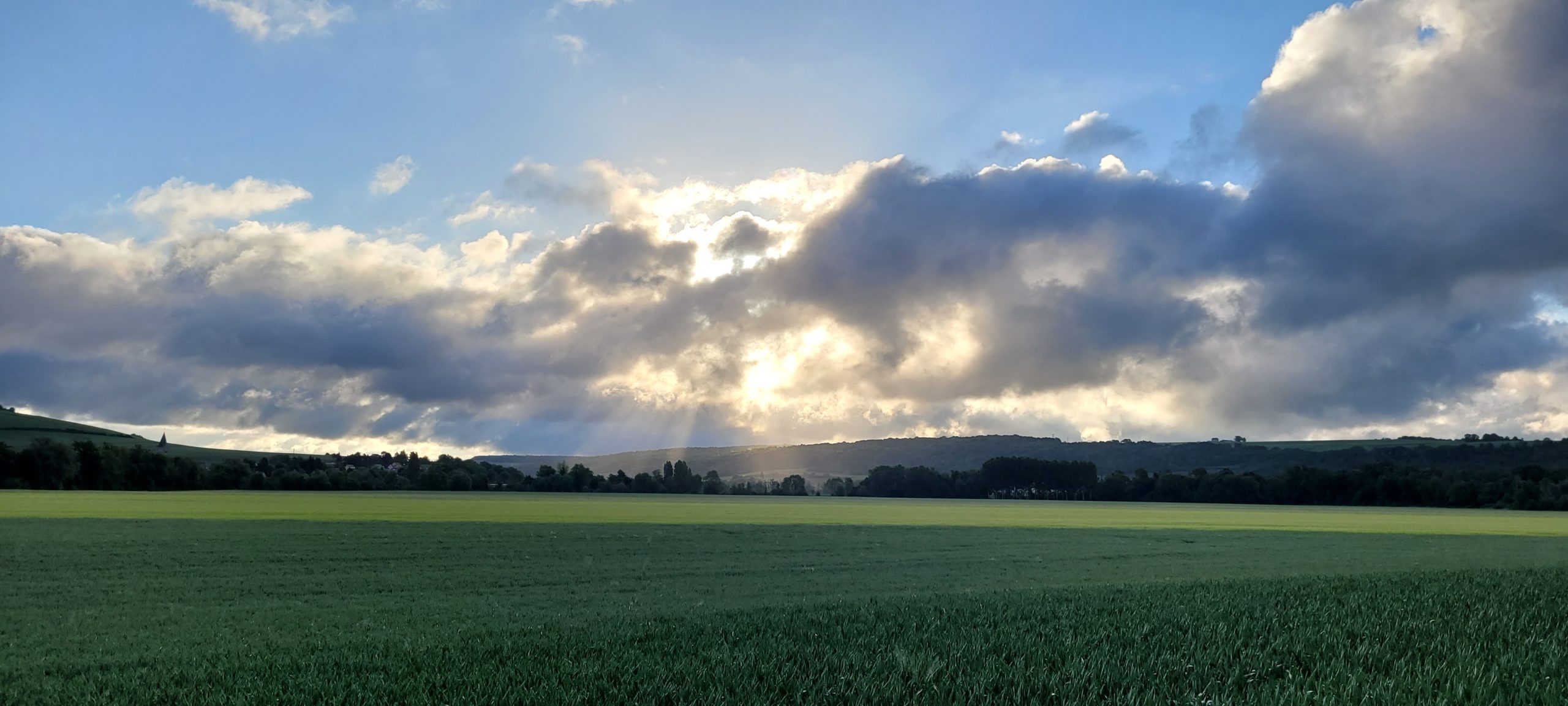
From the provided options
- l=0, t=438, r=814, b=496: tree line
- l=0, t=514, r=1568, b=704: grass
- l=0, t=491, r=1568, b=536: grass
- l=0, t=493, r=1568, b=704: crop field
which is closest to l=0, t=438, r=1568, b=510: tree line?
l=0, t=438, r=814, b=496: tree line

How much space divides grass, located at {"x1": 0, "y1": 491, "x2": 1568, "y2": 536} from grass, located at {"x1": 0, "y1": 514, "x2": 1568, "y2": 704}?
32.5 meters

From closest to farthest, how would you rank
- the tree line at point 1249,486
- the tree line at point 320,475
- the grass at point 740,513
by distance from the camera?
the grass at point 740,513
the tree line at point 320,475
the tree line at point 1249,486

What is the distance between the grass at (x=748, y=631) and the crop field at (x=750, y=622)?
6cm

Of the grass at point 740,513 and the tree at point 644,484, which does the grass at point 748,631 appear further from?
the tree at point 644,484

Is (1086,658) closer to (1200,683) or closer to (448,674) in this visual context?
(1200,683)

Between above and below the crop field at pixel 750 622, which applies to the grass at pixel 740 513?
below

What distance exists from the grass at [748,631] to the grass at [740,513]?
3251 cm

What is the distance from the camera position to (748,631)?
1189cm

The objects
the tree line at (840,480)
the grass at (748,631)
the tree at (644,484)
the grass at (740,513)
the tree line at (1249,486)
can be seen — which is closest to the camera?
the grass at (748,631)

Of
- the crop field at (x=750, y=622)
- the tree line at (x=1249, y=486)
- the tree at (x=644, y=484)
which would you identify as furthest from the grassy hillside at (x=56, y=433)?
the crop field at (x=750, y=622)

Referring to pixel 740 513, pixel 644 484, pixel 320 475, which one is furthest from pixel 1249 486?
pixel 320 475

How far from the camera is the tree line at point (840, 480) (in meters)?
123

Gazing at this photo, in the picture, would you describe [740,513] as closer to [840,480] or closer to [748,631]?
[748,631]

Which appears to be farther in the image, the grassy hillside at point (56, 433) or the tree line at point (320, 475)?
the grassy hillside at point (56, 433)
